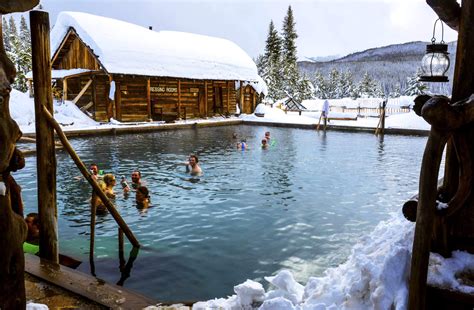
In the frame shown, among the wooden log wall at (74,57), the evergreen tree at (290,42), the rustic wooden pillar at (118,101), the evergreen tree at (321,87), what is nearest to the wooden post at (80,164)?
the rustic wooden pillar at (118,101)

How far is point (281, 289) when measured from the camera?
3707mm

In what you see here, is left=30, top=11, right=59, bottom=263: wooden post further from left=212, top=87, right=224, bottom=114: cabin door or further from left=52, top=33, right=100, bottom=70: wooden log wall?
left=212, top=87, right=224, bottom=114: cabin door

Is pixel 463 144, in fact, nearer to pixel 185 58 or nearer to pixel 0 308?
pixel 0 308

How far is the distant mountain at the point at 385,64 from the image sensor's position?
106300mm

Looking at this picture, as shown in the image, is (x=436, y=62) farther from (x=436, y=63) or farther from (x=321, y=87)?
(x=321, y=87)

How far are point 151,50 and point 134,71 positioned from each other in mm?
3417

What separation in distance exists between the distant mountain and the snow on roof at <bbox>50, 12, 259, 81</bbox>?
7325cm

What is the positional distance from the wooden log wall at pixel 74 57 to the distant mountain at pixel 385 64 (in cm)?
8304

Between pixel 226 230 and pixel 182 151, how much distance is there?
349 inches

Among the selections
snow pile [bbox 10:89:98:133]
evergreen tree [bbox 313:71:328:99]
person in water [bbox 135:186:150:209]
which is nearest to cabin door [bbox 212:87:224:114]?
snow pile [bbox 10:89:98:133]

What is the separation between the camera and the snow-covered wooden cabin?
24188 mm

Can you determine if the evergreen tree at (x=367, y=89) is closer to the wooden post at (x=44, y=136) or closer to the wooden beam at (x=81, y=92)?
the wooden beam at (x=81, y=92)

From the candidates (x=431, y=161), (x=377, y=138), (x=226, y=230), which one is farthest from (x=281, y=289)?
(x=377, y=138)

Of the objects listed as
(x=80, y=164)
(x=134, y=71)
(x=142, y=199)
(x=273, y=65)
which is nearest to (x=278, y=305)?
(x=80, y=164)
